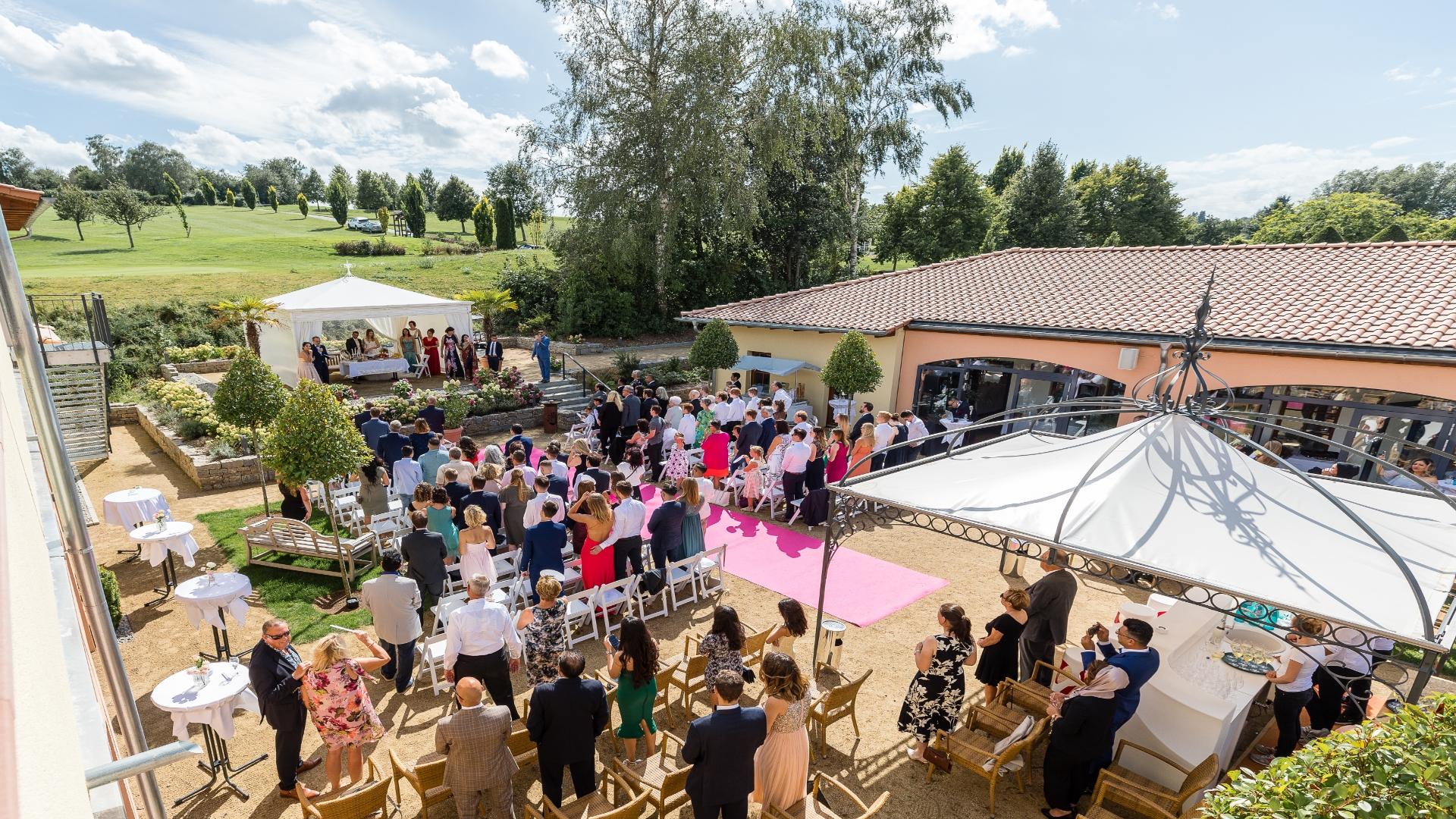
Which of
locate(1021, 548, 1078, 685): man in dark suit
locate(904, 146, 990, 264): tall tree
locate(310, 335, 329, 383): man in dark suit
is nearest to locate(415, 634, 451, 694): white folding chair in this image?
locate(1021, 548, 1078, 685): man in dark suit

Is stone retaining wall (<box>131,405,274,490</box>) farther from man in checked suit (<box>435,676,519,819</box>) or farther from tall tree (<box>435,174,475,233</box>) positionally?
tall tree (<box>435,174,475,233</box>)

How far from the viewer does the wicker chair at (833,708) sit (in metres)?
5.42

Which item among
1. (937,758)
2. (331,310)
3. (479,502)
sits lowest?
(937,758)

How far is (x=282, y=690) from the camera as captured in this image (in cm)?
471

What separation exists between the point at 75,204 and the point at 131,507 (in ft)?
155

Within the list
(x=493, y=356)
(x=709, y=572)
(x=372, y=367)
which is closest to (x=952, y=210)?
(x=493, y=356)

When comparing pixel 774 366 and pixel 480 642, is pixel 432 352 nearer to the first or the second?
pixel 774 366

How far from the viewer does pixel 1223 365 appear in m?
12.1

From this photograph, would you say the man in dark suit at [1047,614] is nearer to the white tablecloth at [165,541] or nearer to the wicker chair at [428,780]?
the wicker chair at [428,780]

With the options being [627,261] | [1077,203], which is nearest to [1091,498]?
[627,261]

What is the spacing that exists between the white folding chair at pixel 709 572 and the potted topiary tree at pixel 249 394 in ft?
21.2

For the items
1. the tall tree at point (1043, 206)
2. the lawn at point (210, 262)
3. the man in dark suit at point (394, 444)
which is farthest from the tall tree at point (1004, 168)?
the man in dark suit at point (394, 444)

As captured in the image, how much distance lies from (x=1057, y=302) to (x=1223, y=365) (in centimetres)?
377

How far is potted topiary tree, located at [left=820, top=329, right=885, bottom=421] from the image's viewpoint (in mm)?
13875
